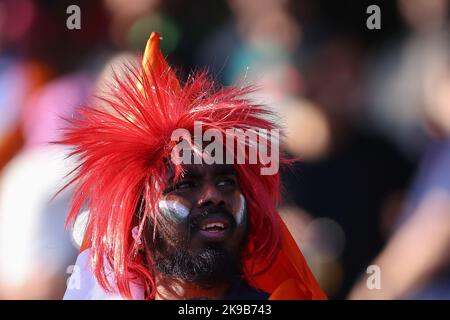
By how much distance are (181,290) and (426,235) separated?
830 mm

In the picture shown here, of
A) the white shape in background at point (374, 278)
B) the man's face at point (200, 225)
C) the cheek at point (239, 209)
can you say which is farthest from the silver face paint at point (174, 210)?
the white shape in background at point (374, 278)

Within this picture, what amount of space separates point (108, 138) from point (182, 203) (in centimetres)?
21

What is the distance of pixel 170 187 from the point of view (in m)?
1.36

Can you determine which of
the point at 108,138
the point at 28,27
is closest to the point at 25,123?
the point at 28,27

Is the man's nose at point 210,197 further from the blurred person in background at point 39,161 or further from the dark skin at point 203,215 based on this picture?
the blurred person in background at point 39,161

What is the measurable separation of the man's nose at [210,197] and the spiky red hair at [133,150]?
0.28 ft

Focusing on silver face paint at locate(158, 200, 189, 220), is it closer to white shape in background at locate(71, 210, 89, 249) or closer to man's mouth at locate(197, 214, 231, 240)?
man's mouth at locate(197, 214, 231, 240)

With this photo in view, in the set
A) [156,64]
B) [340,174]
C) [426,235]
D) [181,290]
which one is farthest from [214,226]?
[426,235]

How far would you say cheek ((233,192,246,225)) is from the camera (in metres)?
1.38

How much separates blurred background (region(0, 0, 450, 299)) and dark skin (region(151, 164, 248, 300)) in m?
0.54

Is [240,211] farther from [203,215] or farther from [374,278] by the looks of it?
[374,278]

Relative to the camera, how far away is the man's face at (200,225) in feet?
4.42

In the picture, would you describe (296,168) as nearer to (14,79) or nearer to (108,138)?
(108,138)

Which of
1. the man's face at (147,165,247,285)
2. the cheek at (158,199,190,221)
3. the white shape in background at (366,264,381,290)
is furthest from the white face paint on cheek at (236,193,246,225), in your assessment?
the white shape in background at (366,264,381,290)
